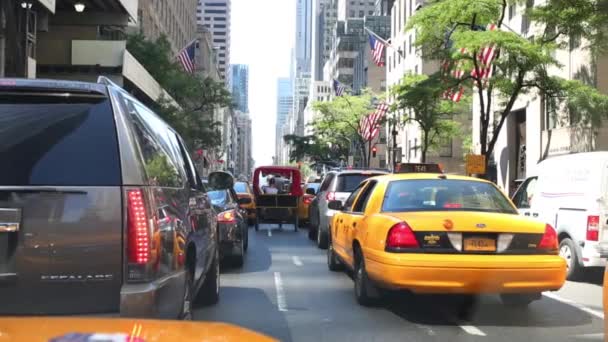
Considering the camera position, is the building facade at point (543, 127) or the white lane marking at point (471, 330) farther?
the building facade at point (543, 127)

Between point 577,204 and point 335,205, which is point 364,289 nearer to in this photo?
point 335,205

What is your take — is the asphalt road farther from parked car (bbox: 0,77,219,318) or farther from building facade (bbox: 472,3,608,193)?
building facade (bbox: 472,3,608,193)

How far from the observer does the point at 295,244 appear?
1584 cm

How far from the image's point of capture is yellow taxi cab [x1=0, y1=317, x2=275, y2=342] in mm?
2572

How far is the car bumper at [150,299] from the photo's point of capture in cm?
400

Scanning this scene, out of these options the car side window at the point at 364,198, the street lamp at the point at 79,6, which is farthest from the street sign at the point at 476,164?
the street lamp at the point at 79,6

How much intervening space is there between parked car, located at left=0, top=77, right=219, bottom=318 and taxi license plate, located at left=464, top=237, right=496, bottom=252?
3503 millimetres

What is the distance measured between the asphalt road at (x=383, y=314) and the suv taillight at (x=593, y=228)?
75cm

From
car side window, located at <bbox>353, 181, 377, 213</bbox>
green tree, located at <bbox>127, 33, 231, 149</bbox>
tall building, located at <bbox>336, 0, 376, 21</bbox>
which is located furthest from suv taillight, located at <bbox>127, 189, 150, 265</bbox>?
tall building, located at <bbox>336, 0, 376, 21</bbox>

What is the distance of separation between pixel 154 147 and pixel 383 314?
12.3ft

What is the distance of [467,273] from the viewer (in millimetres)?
6750

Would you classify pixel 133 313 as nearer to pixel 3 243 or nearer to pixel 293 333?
pixel 3 243

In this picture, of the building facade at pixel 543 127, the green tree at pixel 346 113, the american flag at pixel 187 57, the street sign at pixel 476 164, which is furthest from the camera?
the green tree at pixel 346 113

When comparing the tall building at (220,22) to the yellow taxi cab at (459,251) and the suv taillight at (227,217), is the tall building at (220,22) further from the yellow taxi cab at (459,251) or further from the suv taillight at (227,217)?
the yellow taxi cab at (459,251)
